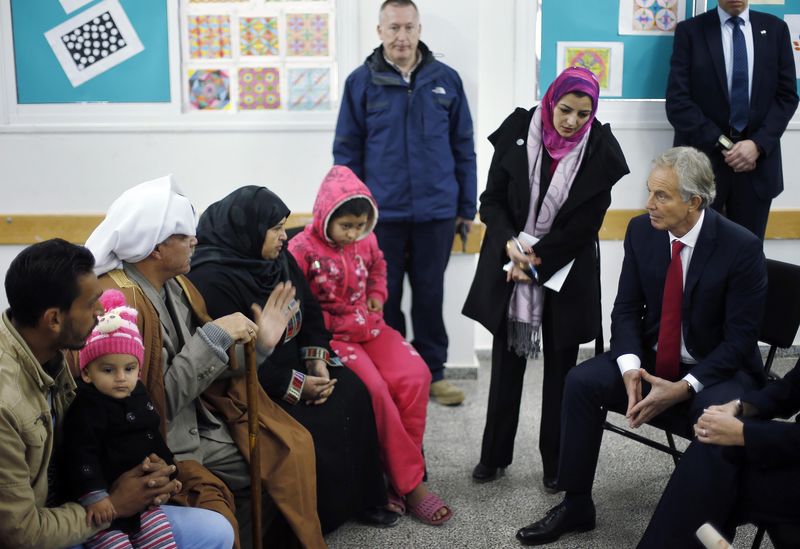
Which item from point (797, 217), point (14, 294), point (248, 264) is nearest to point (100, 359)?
point (14, 294)

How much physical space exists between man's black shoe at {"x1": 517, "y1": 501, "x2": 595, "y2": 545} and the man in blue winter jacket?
1204mm

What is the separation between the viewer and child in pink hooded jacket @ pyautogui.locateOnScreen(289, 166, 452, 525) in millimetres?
2730

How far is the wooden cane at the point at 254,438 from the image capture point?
214 cm

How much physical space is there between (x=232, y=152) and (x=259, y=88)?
339 mm

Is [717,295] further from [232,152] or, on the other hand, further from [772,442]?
[232,152]

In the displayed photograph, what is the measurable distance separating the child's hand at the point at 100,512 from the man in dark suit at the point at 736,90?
10.4 ft

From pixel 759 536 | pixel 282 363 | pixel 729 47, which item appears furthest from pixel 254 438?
pixel 729 47

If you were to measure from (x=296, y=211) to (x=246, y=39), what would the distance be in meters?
0.86

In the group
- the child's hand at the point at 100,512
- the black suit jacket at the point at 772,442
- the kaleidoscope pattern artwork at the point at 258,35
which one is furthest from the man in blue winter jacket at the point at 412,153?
the child's hand at the point at 100,512

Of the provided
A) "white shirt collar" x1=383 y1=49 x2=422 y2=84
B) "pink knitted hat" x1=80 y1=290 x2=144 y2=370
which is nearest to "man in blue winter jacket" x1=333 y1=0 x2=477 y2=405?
"white shirt collar" x1=383 y1=49 x2=422 y2=84

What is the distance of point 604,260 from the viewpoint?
14.2ft

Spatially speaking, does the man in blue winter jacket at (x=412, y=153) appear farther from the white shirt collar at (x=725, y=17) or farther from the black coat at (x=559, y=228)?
the white shirt collar at (x=725, y=17)

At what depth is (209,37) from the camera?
13.0 ft

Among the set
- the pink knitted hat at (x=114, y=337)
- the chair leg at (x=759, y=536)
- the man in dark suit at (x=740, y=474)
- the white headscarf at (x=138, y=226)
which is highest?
the white headscarf at (x=138, y=226)
